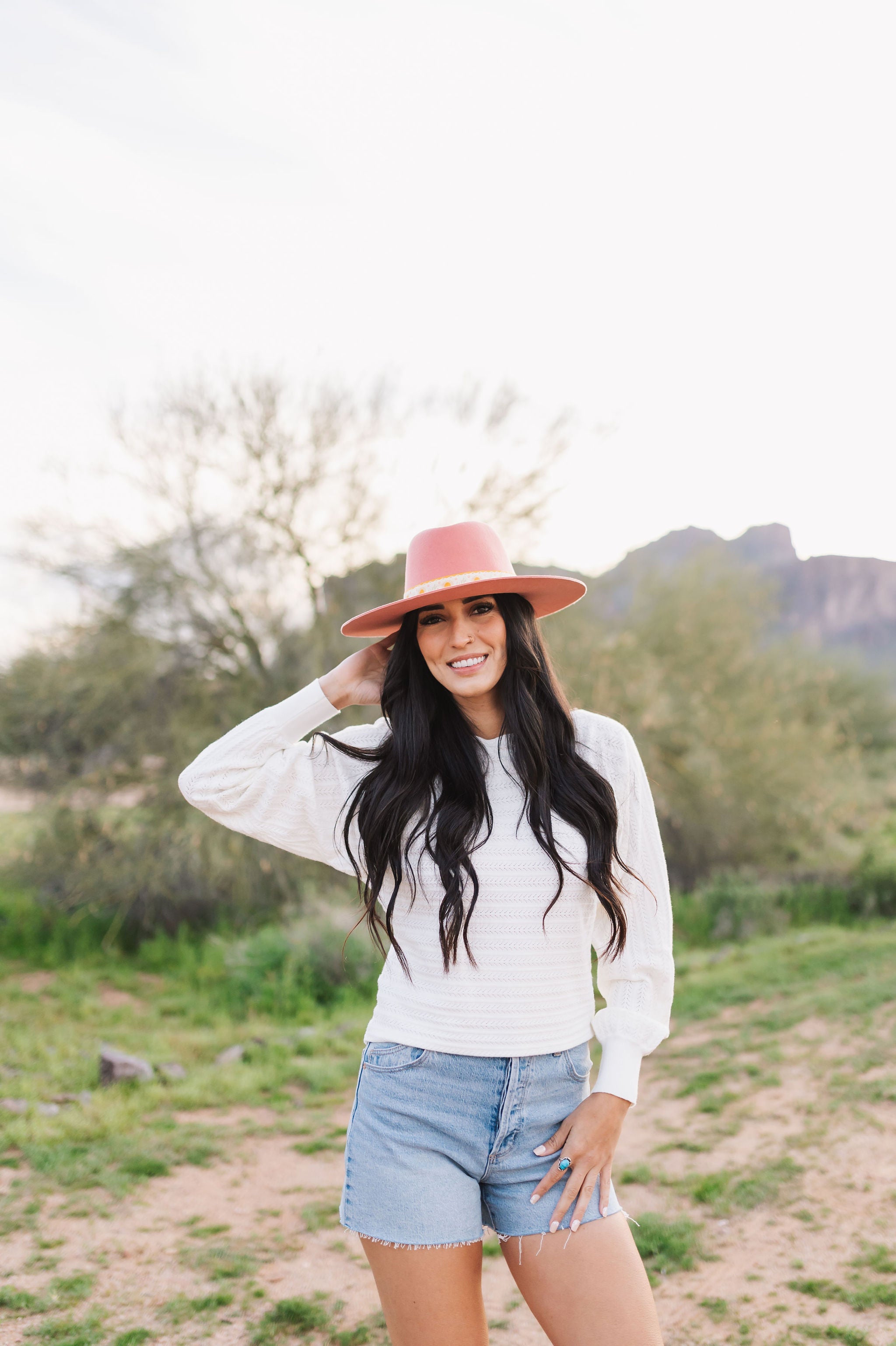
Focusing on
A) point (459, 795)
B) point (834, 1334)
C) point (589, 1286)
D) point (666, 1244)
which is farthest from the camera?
point (666, 1244)

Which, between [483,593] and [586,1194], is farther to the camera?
[483,593]

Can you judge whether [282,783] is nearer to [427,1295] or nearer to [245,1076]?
[427,1295]

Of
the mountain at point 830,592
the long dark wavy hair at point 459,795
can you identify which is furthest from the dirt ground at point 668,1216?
the mountain at point 830,592

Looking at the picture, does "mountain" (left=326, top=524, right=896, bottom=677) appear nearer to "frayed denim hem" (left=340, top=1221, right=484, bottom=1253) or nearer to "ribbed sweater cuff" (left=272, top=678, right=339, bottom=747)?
"ribbed sweater cuff" (left=272, top=678, right=339, bottom=747)

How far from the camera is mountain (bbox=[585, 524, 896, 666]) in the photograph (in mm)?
18281

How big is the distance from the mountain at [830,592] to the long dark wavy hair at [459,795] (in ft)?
45.8

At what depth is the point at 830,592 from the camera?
2286 cm

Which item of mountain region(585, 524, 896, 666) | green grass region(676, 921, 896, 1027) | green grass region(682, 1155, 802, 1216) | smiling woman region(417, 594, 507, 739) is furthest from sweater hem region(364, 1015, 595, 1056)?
mountain region(585, 524, 896, 666)

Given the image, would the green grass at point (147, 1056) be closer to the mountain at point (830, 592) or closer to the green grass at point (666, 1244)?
the green grass at point (666, 1244)

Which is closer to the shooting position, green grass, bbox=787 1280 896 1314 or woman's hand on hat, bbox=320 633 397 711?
woman's hand on hat, bbox=320 633 397 711

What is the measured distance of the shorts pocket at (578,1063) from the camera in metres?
1.62

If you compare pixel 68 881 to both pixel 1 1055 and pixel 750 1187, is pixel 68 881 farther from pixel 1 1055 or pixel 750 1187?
pixel 750 1187

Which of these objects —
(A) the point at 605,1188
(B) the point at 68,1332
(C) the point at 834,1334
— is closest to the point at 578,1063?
(A) the point at 605,1188

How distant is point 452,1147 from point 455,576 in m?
1.02
